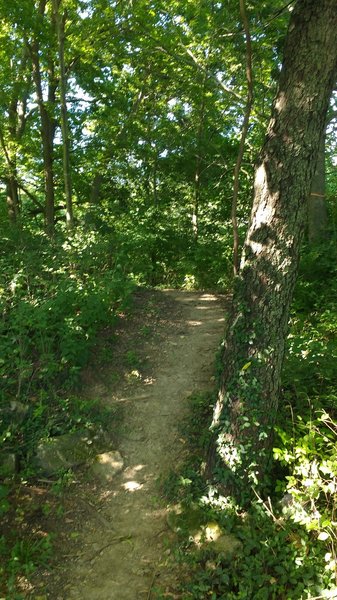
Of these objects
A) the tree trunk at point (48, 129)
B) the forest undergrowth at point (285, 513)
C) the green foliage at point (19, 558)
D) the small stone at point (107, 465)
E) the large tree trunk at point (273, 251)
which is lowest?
the green foliage at point (19, 558)

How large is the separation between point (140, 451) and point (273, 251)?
9.41 feet

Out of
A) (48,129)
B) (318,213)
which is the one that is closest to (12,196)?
(48,129)

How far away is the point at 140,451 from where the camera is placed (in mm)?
5086

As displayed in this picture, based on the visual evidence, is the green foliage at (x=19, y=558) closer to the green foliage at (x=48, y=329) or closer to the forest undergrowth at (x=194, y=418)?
the forest undergrowth at (x=194, y=418)

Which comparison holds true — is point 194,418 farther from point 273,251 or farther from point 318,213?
point 318,213

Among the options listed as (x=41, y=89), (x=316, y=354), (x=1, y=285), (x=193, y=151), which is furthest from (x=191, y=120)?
(x=316, y=354)

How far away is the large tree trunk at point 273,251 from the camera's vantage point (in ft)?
12.5

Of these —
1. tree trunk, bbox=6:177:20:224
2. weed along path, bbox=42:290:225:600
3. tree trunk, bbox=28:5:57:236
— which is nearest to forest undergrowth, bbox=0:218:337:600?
weed along path, bbox=42:290:225:600

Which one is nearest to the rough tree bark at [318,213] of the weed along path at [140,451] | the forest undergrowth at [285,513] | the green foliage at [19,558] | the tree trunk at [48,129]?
the weed along path at [140,451]

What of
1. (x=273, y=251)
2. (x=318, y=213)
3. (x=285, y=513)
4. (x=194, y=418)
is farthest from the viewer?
(x=318, y=213)

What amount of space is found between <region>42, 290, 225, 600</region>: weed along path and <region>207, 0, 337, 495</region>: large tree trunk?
3.02ft

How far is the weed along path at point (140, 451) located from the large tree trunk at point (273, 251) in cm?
92

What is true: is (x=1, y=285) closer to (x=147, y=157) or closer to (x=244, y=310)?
(x=244, y=310)

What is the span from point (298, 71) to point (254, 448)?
3.52m
